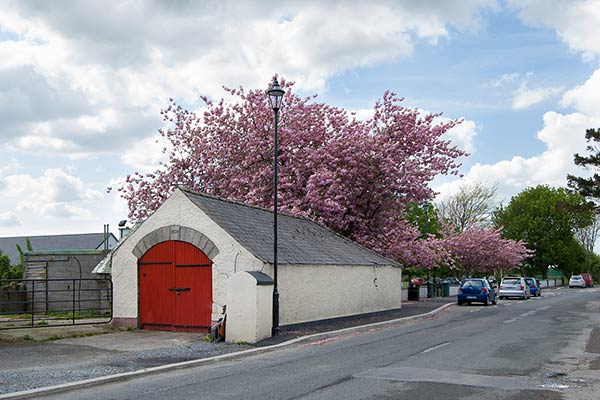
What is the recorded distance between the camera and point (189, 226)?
1819cm

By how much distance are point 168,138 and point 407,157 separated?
42.6ft

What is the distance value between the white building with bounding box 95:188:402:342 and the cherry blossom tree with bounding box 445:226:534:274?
1451 inches

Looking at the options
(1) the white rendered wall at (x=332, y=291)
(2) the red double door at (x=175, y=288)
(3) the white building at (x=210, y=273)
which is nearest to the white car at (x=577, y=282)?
(1) the white rendered wall at (x=332, y=291)

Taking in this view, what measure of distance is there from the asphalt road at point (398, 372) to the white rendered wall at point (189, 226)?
10.2ft

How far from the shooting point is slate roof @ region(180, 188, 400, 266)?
18.3 metres

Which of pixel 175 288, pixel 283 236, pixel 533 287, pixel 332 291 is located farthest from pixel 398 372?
pixel 533 287

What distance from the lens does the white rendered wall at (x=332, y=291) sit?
18.8m

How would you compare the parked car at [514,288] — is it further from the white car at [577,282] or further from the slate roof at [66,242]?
the white car at [577,282]

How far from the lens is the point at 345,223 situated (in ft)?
99.3

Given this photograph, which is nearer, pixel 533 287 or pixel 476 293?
pixel 476 293

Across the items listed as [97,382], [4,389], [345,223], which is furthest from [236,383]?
[345,223]

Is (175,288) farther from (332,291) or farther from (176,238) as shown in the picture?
(332,291)

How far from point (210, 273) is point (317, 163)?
511 inches

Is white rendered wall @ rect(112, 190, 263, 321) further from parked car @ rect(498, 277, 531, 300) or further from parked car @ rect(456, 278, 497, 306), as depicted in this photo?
parked car @ rect(498, 277, 531, 300)
